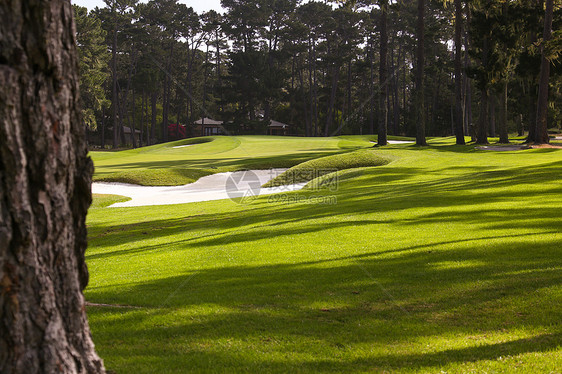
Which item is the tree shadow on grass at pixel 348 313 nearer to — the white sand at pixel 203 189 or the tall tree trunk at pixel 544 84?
the white sand at pixel 203 189

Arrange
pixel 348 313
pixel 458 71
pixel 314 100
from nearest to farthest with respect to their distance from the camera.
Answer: pixel 348 313 → pixel 458 71 → pixel 314 100

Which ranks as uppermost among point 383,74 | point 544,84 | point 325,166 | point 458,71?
point 458,71

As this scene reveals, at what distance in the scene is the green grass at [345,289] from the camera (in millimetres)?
4473

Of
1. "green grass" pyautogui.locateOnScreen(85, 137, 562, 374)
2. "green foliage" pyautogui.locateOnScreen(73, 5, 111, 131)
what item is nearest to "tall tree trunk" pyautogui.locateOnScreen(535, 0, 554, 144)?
"green grass" pyautogui.locateOnScreen(85, 137, 562, 374)

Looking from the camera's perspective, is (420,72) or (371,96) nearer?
(420,72)

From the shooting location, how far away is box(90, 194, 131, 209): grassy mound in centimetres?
2061

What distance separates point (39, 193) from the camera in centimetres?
275

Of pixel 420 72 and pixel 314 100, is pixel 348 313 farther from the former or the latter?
pixel 314 100

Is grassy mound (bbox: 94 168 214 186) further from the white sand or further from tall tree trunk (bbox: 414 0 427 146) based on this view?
tall tree trunk (bbox: 414 0 427 146)

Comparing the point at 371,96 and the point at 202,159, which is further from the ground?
the point at 371,96

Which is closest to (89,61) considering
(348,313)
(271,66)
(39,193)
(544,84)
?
(271,66)

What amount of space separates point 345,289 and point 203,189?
62.9 ft

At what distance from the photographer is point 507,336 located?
4.77 meters

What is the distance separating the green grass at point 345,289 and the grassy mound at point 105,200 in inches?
295
